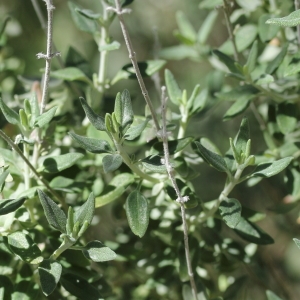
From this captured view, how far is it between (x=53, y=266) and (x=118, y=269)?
1.09 feet

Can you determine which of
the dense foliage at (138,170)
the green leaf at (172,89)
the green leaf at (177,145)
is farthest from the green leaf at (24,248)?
the green leaf at (172,89)

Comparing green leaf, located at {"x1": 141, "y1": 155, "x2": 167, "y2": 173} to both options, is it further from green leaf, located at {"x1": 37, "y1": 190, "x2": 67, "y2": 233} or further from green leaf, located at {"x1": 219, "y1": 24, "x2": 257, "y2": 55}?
green leaf, located at {"x1": 219, "y1": 24, "x2": 257, "y2": 55}

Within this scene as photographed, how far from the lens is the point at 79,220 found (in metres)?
0.70

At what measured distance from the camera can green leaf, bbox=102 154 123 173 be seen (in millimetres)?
672

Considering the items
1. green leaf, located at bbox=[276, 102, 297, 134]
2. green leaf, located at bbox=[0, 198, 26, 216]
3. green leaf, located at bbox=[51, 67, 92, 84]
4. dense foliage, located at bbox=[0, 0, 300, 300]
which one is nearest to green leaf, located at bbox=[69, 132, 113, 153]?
dense foliage, located at bbox=[0, 0, 300, 300]

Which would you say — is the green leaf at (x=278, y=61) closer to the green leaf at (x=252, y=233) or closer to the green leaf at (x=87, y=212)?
the green leaf at (x=252, y=233)

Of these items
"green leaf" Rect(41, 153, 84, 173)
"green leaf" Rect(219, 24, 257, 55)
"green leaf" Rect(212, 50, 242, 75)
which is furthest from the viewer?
"green leaf" Rect(219, 24, 257, 55)

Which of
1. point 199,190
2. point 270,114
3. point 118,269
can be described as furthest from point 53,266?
point 199,190

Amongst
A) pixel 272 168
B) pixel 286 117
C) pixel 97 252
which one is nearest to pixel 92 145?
pixel 97 252

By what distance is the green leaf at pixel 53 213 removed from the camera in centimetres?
66

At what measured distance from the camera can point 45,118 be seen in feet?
2.35

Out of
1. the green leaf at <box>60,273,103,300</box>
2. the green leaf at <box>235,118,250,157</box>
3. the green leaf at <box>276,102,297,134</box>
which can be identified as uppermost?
the green leaf at <box>235,118,250,157</box>

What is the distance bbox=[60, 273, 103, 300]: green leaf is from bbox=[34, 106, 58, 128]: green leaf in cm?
22

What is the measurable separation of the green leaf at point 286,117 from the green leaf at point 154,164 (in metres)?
0.27
